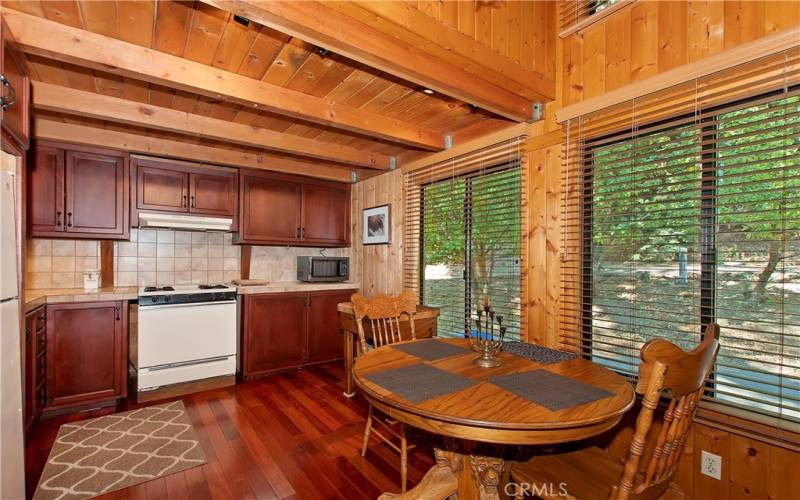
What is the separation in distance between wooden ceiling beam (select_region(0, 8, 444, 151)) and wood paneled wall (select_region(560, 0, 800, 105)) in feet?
4.72

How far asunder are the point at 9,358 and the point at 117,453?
1232 mm

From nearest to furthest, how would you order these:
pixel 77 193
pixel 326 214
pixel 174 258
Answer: pixel 77 193, pixel 174 258, pixel 326 214

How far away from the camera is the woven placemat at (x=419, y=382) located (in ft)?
4.40

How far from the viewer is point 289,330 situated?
404 cm

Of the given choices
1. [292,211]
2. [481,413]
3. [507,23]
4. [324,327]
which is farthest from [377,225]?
[481,413]

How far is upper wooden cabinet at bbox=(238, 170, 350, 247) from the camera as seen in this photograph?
13.4 feet

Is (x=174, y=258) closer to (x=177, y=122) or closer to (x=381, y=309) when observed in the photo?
(x=177, y=122)

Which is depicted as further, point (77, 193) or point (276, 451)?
point (77, 193)

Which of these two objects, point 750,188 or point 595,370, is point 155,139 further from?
point 750,188

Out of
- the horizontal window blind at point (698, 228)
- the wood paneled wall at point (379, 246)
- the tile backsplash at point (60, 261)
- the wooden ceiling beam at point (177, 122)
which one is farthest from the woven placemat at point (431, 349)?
the tile backsplash at point (60, 261)

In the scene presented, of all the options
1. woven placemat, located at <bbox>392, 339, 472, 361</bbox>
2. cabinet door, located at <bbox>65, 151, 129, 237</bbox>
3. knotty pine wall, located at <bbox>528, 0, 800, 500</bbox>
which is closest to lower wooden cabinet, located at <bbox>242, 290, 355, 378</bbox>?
cabinet door, located at <bbox>65, 151, 129, 237</bbox>

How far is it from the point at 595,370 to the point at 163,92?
314 centimetres

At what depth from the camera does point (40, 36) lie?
178 centimetres

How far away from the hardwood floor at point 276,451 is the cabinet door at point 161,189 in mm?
1820
